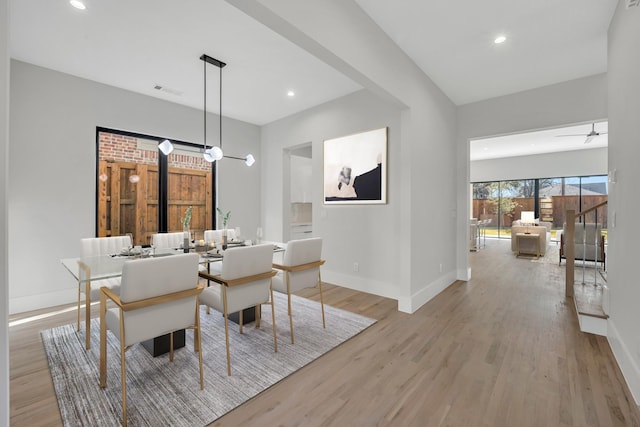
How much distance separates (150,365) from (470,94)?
5088 millimetres

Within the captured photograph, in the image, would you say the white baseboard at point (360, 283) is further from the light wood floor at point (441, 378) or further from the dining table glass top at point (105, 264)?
the dining table glass top at point (105, 264)

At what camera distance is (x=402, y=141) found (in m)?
3.42

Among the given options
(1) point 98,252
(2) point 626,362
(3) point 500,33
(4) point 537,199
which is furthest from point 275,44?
(4) point 537,199

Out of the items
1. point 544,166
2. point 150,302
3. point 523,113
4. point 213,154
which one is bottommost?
point 150,302

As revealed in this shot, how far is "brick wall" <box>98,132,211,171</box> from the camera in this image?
410 cm

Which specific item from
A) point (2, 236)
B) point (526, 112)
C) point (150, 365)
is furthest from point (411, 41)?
point (150, 365)

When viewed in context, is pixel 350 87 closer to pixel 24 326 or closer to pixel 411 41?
pixel 411 41

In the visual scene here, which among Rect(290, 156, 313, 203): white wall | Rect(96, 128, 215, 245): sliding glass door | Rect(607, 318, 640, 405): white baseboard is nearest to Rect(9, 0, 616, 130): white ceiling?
Rect(96, 128, 215, 245): sliding glass door

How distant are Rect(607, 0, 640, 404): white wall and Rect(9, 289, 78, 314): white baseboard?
557cm

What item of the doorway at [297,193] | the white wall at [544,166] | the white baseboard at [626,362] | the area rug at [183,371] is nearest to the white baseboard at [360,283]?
the area rug at [183,371]

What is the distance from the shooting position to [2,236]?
1.07m

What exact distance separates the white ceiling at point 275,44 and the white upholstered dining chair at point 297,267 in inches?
81.8

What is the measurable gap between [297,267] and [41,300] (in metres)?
3.34

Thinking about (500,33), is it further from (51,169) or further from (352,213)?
(51,169)
